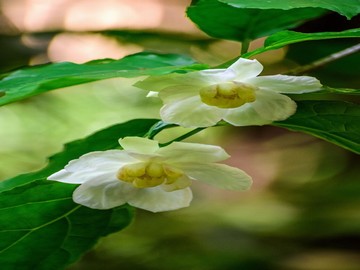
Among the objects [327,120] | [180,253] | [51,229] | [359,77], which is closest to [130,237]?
[180,253]

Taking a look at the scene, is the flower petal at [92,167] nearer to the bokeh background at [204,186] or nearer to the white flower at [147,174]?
the white flower at [147,174]

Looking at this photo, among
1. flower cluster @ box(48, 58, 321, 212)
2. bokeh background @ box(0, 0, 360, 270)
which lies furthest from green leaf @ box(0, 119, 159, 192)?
bokeh background @ box(0, 0, 360, 270)

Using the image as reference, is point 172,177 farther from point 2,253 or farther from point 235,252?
point 235,252

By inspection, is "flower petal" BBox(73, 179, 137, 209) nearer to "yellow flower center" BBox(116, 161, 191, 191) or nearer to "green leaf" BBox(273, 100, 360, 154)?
"yellow flower center" BBox(116, 161, 191, 191)

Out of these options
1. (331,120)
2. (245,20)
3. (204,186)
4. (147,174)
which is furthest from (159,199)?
(204,186)

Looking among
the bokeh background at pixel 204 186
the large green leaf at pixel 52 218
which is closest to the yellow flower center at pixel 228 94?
the large green leaf at pixel 52 218
